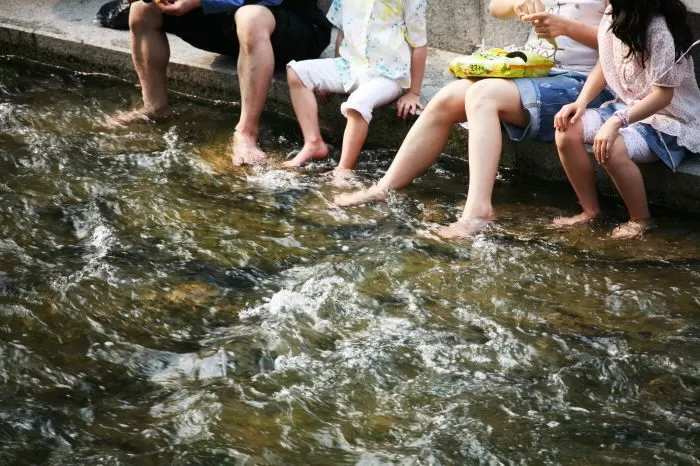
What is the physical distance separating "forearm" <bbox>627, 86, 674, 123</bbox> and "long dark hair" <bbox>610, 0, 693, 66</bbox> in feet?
0.50

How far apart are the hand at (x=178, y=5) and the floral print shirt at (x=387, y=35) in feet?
2.98

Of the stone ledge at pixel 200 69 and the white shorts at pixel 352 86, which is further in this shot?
the white shorts at pixel 352 86

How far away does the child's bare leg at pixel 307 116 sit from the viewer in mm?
5547

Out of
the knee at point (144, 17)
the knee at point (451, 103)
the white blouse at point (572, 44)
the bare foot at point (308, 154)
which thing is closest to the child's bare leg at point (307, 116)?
the bare foot at point (308, 154)

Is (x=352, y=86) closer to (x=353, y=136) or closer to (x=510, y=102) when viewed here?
(x=353, y=136)

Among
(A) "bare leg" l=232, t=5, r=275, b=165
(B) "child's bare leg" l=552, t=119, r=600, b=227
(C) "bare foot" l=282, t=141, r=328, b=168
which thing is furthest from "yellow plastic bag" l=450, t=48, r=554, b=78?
(A) "bare leg" l=232, t=5, r=275, b=165

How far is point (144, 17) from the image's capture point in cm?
594

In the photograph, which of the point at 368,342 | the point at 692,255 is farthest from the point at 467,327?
the point at 692,255

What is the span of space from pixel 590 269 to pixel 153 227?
2.01m

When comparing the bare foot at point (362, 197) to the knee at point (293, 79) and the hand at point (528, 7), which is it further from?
the hand at point (528, 7)

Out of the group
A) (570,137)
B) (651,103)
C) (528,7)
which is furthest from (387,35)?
(651,103)

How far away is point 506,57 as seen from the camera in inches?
190

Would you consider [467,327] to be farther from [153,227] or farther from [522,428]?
[153,227]

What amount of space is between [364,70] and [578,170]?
1417mm
